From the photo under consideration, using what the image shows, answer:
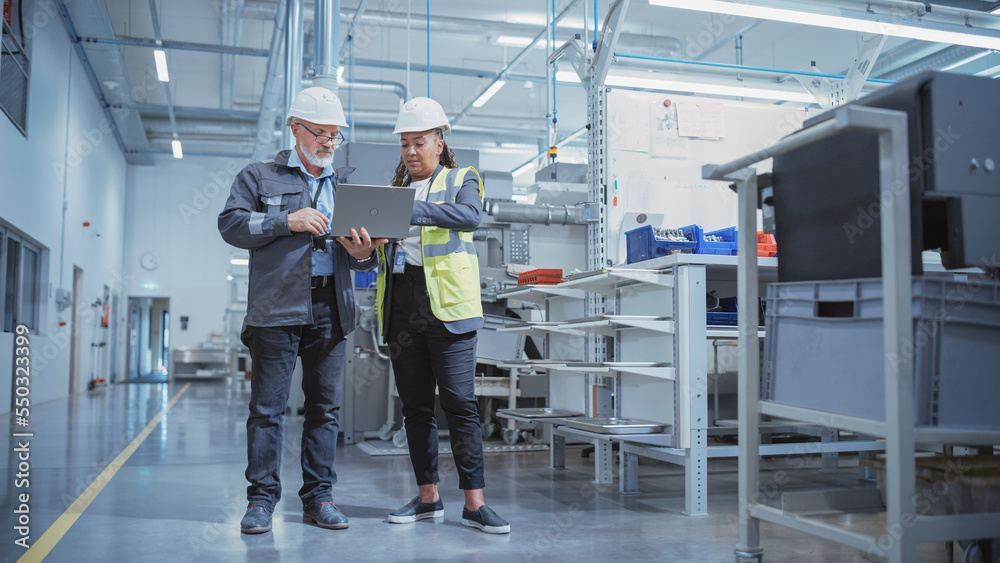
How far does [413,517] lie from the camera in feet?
8.77

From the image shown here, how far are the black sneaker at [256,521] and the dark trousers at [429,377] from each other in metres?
0.52

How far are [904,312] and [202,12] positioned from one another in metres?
10.3

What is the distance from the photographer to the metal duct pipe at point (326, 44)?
552 cm

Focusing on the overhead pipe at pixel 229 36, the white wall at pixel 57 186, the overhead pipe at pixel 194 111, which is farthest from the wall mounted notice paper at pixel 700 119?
the overhead pipe at pixel 194 111

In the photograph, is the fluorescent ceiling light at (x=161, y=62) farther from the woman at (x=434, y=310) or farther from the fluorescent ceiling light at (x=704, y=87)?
the woman at (x=434, y=310)

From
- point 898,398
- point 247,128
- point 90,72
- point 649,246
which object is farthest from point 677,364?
point 247,128

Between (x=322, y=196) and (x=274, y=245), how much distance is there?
0.86ft

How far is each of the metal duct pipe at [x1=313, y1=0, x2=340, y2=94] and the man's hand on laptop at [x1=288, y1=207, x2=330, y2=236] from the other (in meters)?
3.27

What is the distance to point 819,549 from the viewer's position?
2.27 metres

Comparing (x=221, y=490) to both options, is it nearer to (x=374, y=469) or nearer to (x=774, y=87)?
(x=374, y=469)

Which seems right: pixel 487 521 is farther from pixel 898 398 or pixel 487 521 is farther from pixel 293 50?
pixel 293 50

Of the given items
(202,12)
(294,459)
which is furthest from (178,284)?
(294,459)

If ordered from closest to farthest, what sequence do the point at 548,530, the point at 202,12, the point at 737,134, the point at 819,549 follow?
the point at 819,549, the point at 548,530, the point at 737,134, the point at 202,12

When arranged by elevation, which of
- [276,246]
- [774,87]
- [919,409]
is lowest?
[919,409]
